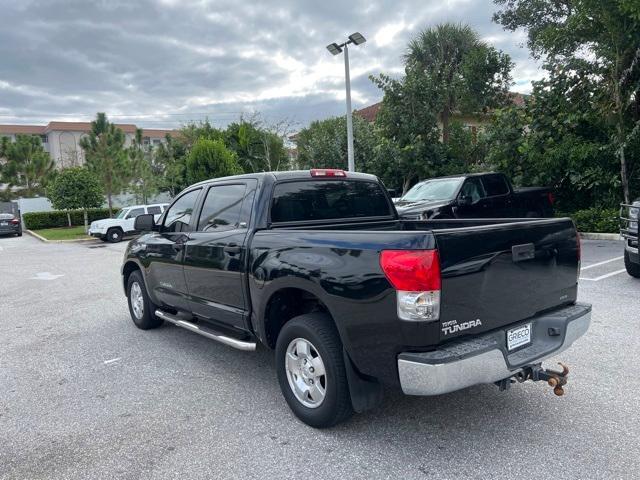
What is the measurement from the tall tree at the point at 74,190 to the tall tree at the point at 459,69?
1694 centimetres

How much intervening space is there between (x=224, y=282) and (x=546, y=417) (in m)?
2.67

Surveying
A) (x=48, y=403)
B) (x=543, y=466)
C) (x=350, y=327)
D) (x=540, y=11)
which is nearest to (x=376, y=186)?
(x=350, y=327)

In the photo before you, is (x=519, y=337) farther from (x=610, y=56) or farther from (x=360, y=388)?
(x=610, y=56)

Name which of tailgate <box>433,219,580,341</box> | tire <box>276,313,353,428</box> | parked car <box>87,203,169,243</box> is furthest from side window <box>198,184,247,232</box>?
parked car <box>87,203,169,243</box>

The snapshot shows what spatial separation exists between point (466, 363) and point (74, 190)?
26391 millimetres

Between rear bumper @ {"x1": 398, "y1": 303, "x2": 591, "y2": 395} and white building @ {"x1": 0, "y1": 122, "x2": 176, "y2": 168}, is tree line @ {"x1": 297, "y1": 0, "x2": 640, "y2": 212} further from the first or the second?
white building @ {"x1": 0, "y1": 122, "x2": 176, "y2": 168}

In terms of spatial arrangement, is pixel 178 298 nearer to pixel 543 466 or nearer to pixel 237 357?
pixel 237 357

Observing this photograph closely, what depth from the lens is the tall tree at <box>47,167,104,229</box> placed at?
994 inches

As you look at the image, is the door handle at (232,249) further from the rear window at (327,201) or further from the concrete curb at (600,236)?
the concrete curb at (600,236)

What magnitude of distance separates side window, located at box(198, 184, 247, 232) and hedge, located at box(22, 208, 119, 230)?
1171 inches

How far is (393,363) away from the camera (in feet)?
9.50

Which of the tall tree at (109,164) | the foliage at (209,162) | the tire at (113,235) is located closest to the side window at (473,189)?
the tire at (113,235)

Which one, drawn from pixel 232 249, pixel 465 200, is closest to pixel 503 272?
pixel 232 249

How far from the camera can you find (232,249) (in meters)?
4.13
